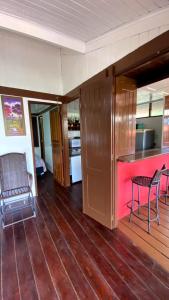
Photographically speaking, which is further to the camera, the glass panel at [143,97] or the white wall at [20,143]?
the glass panel at [143,97]

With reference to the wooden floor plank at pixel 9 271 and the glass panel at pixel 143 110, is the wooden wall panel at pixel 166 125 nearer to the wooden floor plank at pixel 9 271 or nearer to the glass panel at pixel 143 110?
the glass panel at pixel 143 110

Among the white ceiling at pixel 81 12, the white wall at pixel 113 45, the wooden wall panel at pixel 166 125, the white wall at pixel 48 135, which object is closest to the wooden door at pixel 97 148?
the white wall at pixel 113 45

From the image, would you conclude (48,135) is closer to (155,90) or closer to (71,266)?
(155,90)

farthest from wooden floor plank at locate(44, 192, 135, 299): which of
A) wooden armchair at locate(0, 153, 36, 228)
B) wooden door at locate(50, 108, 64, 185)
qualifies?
wooden door at locate(50, 108, 64, 185)

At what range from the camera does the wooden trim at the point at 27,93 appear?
8.95 ft

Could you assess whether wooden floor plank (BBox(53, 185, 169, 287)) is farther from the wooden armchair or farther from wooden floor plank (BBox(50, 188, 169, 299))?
the wooden armchair

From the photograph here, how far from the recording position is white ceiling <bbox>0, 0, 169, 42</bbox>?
1394mm

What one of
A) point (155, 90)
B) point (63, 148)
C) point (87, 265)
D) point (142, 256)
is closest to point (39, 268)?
point (87, 265)

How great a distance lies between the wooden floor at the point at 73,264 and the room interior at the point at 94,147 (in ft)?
0.03

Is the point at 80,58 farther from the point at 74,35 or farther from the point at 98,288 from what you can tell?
the point at 98,288

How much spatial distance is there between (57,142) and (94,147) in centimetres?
181

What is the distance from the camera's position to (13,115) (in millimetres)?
2867

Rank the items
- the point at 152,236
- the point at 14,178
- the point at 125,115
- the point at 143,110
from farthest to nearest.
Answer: the point at 143,110, the point at 14,178, the point at 125,115, the point at 152,236

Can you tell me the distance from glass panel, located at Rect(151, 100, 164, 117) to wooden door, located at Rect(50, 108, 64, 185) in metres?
2.25
